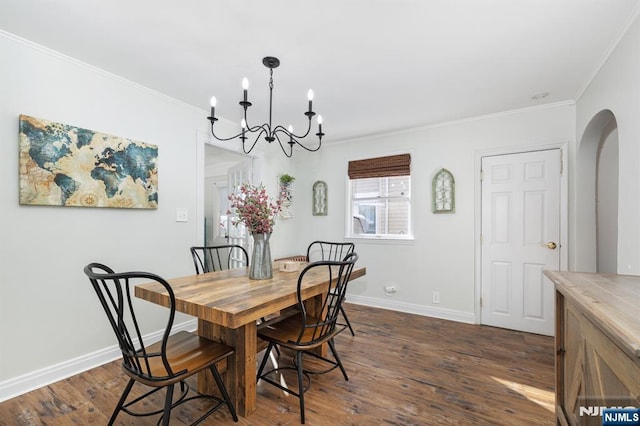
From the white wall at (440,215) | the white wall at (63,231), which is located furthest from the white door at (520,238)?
the white wall at (63,231)

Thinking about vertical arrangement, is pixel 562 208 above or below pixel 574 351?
above

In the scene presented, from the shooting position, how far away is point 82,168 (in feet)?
7.66

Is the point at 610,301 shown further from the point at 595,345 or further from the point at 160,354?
the point at 160,354

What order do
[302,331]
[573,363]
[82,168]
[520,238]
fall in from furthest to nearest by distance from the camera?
[520,238]
[82,168]
[302,331]
[573,363]

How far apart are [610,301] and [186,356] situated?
6.26ft

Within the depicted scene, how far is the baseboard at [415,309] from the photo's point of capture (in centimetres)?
353

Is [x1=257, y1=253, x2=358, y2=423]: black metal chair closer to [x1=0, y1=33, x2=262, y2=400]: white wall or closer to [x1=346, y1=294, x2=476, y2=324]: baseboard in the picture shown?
[x1=0, y1=33, x2=262, y2=400]: white wall

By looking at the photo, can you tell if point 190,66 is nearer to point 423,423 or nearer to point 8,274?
point 8,274

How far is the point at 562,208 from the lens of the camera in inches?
119

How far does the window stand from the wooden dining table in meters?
2.11

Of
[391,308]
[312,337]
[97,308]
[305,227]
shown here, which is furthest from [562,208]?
[97,308]

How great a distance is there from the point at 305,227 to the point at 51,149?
3.18m

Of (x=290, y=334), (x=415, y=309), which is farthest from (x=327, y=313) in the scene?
(x=415, y=309)

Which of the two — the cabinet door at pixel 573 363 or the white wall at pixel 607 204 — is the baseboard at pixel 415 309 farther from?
the cabinet door at pixel 573 363
